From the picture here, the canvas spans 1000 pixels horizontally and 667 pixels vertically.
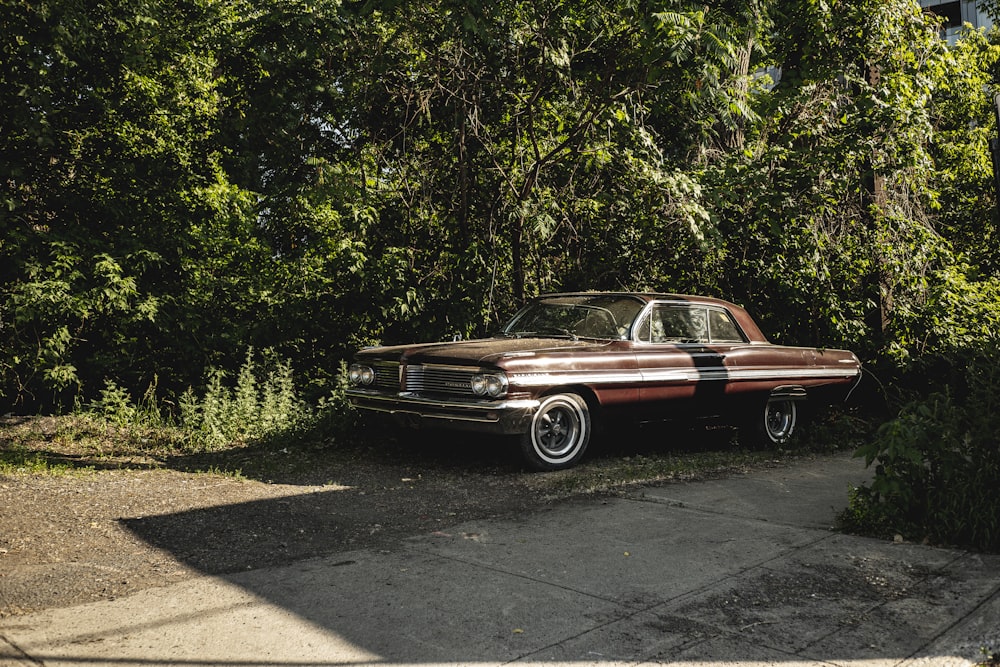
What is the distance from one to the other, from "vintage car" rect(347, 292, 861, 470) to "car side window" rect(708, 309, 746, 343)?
0.01 meters

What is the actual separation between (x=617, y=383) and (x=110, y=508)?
14.0ft

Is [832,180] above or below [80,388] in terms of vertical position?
above

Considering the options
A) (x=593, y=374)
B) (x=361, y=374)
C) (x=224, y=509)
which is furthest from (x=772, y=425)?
(x=224, y=509)

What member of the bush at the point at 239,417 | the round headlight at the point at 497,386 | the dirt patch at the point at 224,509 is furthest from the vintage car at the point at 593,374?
the bush at the point at 239,417

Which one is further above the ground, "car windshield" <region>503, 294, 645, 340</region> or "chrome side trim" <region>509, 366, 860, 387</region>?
"car windshield" <region>503, 294, 645, 340</region>

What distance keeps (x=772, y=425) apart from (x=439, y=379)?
418 centimetres

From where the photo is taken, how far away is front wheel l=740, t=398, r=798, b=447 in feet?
30.0

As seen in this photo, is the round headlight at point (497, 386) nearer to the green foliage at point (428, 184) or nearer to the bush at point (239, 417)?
the bush at point (239, 417)

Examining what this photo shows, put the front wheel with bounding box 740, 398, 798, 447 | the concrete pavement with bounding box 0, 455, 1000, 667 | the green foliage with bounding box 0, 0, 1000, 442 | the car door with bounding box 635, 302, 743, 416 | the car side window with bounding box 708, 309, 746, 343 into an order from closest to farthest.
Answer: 1. the concrete pavement with bounding box 0, 455, 1000, 667
2. the car door with bounding box 635, 302, 743, 416
3. the car side window with bounding box 708, 309, 746, 343
4. the front wheel with bounding box 740, 398, 798, 447
5. the green foliage with bounding box 0, 0, 1000, 442

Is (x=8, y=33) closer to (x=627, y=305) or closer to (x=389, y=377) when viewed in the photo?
(x=389, y=377)

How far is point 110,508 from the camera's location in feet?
18.9

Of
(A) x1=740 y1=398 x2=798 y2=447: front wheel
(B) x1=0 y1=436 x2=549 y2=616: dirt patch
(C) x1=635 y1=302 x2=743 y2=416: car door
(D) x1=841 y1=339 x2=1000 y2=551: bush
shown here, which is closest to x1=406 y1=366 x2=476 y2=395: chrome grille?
(B) x1=0 y1=436 x2=549 y2=616: dirt patch

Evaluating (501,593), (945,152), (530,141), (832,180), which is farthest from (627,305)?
(945,152)

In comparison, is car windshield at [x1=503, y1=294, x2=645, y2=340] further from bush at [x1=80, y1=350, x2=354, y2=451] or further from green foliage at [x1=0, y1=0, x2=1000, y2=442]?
bush at [x1=80, y1=350, x2=354, y2=451]
